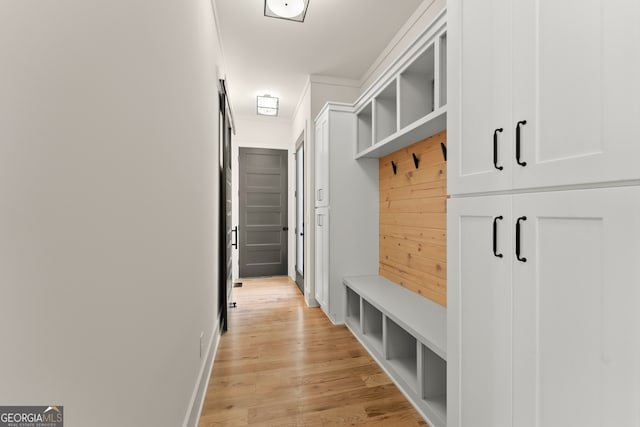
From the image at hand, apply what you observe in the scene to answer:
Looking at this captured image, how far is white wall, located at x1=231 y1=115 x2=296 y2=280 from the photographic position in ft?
17.4

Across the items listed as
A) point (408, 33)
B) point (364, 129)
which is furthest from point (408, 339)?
point (408, 33)

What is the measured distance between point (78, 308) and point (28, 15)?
54cm

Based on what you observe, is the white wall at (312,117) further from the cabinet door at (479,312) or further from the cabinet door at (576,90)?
the cabinet door at (576,90)

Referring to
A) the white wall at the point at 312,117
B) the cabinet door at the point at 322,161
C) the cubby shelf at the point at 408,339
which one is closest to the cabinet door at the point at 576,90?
the cubby shelf at the point at 408,339

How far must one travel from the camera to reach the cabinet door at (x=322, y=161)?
324 centimetres

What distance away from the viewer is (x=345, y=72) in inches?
147

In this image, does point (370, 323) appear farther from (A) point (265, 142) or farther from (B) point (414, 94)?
(A) point (265, 142)

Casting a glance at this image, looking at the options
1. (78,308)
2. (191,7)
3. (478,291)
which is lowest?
(478,291)

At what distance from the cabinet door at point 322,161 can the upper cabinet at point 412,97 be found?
1.25ft

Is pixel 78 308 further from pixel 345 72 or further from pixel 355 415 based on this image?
pixel 345 72

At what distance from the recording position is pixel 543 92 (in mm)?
894

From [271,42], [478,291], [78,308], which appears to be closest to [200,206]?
[78,308]

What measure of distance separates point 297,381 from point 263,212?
3691mm

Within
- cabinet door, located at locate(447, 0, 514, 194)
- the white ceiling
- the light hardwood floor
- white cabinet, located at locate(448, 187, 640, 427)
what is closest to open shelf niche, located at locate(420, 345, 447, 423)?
the light hardwood floor
